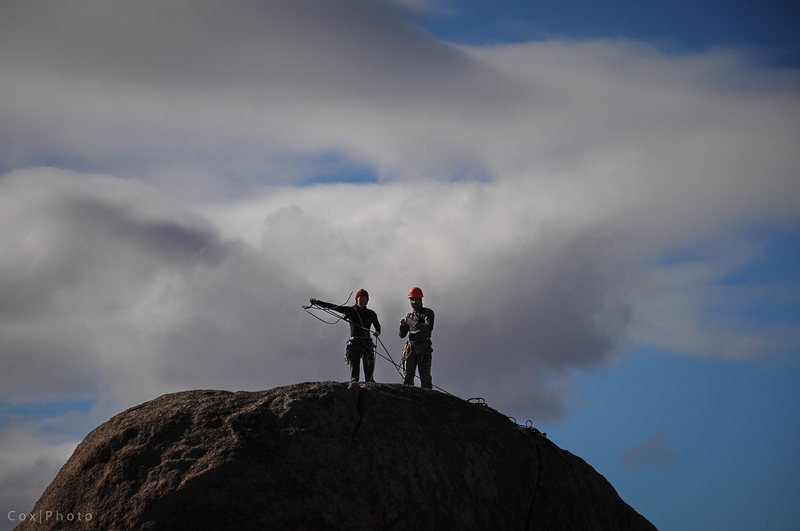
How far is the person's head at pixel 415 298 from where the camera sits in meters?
18.5

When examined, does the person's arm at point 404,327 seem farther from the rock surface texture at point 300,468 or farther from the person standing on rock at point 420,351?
the rock surface texture at point 300,468

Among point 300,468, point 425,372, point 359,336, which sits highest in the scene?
point 359,336

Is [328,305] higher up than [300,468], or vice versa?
[328,305]

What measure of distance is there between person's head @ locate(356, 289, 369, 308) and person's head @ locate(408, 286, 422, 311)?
1046 millimetres

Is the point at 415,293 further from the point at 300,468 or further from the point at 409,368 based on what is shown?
the point at 300,468

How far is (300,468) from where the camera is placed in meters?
11.4

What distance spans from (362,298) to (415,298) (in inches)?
50.0

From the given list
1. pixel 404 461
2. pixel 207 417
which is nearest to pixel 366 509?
pixel 404 461

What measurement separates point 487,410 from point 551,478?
→ 166 centimetres

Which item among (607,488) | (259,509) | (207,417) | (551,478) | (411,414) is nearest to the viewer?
(259,509)

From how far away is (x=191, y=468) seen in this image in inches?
440

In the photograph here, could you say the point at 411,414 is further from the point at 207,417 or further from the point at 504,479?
the point at 207,417

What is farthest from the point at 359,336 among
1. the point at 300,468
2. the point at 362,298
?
the point at 300,468

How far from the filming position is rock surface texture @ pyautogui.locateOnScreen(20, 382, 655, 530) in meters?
11.0
